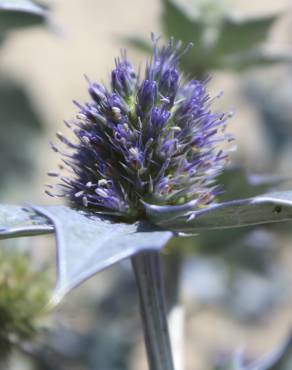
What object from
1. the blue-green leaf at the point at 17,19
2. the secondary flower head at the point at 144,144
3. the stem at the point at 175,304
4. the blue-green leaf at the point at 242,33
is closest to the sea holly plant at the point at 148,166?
the secondary flower head at the point at 144,144

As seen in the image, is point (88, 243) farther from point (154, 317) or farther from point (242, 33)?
point (242, 33)

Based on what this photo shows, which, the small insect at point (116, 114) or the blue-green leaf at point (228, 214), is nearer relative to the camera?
the blue-green leaf at point (228, 214)

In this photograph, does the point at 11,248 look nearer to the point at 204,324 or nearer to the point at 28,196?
the point at 28,196

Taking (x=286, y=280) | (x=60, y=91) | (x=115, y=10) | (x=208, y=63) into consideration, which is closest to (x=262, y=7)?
(x=115, y=10)

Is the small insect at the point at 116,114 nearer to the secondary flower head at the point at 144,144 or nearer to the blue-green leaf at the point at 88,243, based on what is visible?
the secondary flower head at the point at 144,144

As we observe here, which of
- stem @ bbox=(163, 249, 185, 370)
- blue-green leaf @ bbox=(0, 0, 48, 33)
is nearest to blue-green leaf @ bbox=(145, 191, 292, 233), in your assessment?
stem @ bbox=(163, 249, 185, 370)

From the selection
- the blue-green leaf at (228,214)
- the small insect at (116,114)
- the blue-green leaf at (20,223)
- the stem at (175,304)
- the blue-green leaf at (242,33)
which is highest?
the blue-green leaf at (242,33)

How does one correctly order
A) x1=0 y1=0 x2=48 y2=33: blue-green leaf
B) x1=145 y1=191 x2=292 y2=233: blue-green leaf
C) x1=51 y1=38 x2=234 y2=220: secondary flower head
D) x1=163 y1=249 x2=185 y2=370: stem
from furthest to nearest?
x1=0 y1=0 x2=48 y2=33: blue-green leaf → x1=163 y1=249 x2=185 y2=370: stem → x1=51 y1=38 x2=234 y2=220: secondary flower head → x1=145 y1=191 x2=292 y2=233: blue-green leaf

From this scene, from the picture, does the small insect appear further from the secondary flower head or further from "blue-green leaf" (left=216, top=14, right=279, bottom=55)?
"blue-green leaf" (left=216, top=14, right=279, bottom=55)
